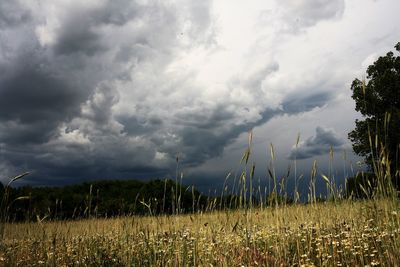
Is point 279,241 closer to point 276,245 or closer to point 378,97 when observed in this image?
point 276,245

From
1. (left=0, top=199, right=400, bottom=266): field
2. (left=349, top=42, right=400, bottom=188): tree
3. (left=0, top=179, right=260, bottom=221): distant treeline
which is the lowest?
(left=0, top=199, right=400, bottom=266): field

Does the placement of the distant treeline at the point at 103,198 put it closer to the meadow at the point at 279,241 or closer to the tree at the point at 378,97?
the tree at the point at 378,97

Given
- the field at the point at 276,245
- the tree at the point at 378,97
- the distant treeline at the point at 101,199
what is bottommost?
the field at the point at 276,245

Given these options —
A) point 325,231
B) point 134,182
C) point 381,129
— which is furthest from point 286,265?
point 134,182

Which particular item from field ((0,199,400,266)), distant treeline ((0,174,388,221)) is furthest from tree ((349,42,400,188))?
field ((0,199,400,266))

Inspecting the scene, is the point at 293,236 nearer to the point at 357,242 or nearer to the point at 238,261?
the point at 357,242

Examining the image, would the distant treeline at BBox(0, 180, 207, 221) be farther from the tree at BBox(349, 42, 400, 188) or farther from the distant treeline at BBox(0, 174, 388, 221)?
→ the tree at BBox(349, 42, 400, 188)

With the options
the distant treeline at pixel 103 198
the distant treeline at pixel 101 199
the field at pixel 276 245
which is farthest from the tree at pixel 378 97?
the field at pixel 276 245

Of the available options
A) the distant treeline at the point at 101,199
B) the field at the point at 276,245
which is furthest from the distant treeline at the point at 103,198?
the field at the point at 276,245

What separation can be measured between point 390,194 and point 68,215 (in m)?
20.0

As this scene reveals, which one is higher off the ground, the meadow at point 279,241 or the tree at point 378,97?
the tree at point 378,97

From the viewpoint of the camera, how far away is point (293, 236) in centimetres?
673

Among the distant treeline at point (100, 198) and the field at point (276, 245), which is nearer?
the field at point (276, 245)

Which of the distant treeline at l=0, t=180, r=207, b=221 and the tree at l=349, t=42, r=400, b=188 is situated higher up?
the tree at l=349, t=42, r=400, b=188
